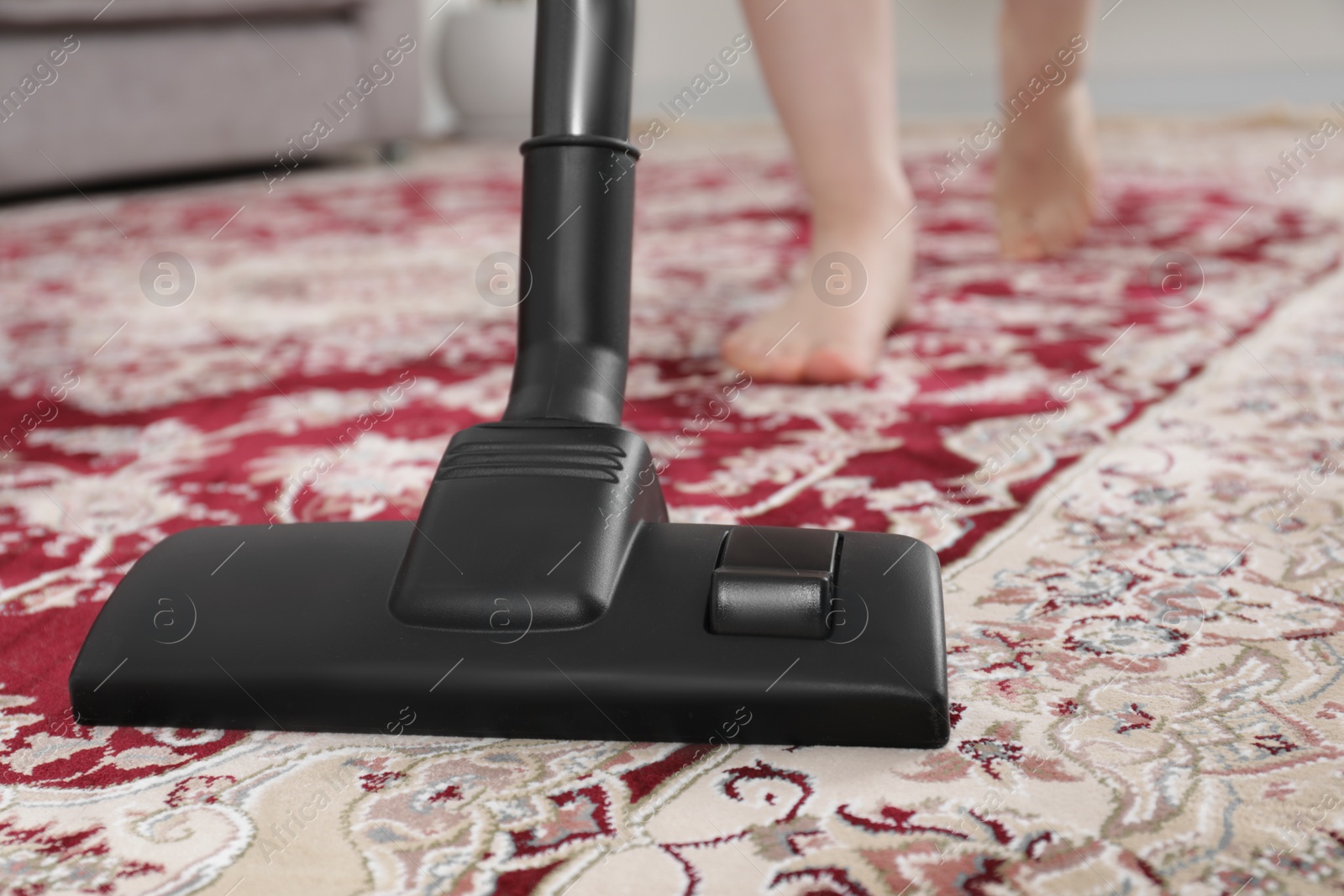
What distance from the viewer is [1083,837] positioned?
0.39 meters

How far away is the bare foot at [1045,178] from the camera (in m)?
1.45

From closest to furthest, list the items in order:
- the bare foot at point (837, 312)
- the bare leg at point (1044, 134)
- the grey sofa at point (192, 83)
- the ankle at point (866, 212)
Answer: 1. the bare foot at point (837, 312)
2. the ankle at point (866, 212)
3. the bare leg at point (1044, 134)
4. the grey sofa at point (192, 83)

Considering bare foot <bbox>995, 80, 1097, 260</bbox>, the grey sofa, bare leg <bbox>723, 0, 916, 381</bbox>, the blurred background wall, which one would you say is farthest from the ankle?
the blurred background wall

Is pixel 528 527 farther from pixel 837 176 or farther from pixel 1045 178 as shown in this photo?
pixel 1045 178

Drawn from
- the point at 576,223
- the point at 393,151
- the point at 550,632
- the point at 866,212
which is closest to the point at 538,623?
the point at 550,632

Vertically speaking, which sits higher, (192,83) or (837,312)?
(192,83)

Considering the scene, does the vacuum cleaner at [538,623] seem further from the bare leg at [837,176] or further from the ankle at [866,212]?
the ankle at [866,212]

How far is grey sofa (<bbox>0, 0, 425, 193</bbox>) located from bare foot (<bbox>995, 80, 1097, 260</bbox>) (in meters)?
1.72

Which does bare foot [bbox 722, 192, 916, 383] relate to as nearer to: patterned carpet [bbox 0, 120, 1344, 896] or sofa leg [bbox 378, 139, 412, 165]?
patterned carpet [bbox 0, 120, 1344, 896]

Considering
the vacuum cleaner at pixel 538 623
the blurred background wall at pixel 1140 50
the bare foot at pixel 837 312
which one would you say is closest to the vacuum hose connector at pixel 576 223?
the vacuum cleaner at pixel 538 623

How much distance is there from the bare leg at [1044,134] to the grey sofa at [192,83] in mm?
1686

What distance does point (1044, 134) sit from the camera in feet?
4.76

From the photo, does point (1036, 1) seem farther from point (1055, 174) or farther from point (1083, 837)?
point (1083, 837)

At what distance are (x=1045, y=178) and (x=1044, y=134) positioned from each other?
56 millimetres
